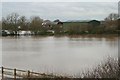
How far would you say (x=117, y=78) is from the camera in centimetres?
566

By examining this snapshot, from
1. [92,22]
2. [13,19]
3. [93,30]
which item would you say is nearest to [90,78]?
[93,30]

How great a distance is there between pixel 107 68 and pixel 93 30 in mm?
33214

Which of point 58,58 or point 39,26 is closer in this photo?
point 58,58

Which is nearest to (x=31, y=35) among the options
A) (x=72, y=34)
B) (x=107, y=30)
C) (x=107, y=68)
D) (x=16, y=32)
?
(x=16, y=32)

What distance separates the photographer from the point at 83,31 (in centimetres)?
4050

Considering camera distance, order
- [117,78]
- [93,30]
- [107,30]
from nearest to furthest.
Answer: [117,78] → [107,30] → [93,30]

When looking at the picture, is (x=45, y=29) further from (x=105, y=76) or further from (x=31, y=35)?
(x=105, y=76)

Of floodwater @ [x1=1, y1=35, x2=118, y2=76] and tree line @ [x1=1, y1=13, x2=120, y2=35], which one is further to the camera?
tree line @ [x1=1, y1=13, x2=120, y2=35]

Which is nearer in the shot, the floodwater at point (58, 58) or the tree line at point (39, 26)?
the floodwater at point (58, 58)

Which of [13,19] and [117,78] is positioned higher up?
[13,19]

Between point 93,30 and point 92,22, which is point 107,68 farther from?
point 92,22

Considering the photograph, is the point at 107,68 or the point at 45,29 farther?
the point at 45,29

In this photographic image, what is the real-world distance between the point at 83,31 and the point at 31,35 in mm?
11407

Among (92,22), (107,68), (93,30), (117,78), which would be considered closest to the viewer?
(117,78)
